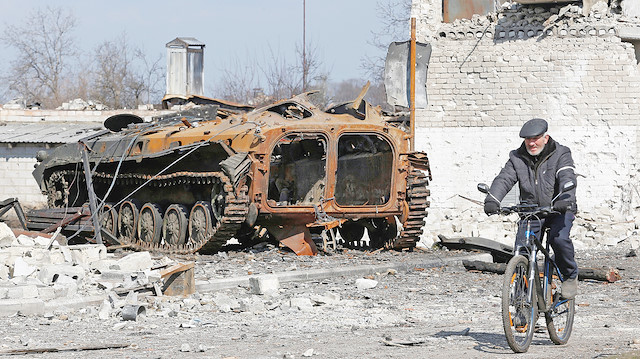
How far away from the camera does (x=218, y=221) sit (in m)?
15.0

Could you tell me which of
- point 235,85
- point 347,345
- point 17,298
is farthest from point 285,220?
point 235,85

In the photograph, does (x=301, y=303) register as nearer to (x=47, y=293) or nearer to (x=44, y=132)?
(x=47, y=293)

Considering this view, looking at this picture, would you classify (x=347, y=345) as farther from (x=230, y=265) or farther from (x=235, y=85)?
(x=235, y=85)

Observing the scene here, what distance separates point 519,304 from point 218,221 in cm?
843

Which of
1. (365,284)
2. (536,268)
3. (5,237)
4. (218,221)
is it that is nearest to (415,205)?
(218,221)

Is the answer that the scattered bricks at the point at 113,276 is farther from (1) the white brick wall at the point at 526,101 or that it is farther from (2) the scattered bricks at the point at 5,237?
(1) the white brick wall at the point at 526,101

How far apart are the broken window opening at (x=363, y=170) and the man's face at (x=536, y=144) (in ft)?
27.6

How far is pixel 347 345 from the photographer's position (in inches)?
288

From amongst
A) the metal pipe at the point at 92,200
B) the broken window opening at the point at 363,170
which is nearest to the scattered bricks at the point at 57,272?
the metal pipe at the point at 92,200

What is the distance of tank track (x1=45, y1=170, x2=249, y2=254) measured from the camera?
1440 cm

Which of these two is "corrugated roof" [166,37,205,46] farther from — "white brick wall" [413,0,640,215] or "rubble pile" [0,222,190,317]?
"rubble pile" [0,222,190,317]

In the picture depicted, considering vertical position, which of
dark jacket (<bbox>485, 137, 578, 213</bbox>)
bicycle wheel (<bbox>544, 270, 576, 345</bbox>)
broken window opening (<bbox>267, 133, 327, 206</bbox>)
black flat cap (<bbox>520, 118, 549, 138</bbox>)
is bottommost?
bicycle wheel (<bbox>544, 270, 576, 345</bbox>)

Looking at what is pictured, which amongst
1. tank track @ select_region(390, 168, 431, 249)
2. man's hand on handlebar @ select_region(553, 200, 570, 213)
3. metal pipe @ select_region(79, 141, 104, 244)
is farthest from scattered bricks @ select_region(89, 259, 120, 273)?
man's hand on handlebar @ select_region(553, 200, 570, 213)

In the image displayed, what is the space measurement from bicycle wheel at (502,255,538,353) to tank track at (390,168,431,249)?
8425 mm
